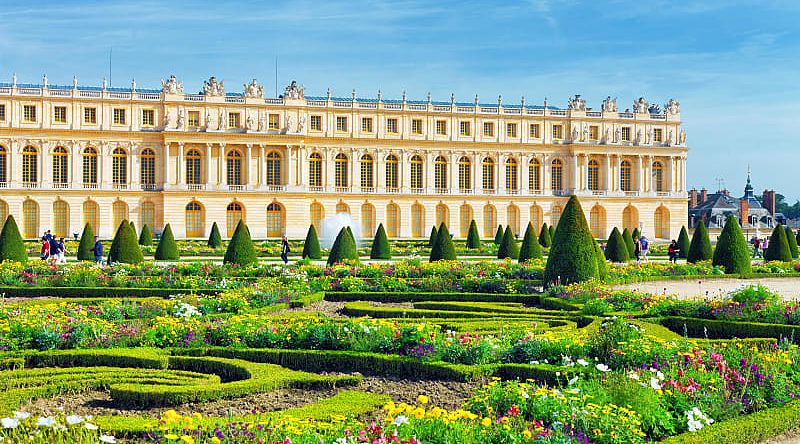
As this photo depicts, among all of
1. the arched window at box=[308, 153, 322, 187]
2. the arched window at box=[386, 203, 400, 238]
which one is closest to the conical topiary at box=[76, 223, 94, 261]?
the arched window at box=[308, 153, 322, 187]

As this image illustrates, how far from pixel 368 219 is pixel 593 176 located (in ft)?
50.5

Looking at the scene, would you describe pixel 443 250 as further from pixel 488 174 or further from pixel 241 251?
pixel 488 174

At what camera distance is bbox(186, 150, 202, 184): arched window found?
4959 cm

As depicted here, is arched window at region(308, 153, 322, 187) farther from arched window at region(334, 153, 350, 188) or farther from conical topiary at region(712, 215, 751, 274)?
conical topiary at region(712, 215, 751, 274)

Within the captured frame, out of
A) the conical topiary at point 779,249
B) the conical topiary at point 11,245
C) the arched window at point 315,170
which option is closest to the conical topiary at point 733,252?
the conical topiary at point 779,249

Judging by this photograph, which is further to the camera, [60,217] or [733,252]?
[60,217]

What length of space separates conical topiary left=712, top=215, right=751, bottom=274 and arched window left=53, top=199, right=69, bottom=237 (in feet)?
121

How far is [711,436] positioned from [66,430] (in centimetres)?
476

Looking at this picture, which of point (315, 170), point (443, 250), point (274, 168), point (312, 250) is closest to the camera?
point (443, 250)

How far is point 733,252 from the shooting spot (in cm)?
2228

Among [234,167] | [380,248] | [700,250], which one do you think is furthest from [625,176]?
[380,248]

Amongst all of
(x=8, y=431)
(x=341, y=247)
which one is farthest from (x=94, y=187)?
(x=8, y=431)

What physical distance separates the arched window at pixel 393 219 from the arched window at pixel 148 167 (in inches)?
547

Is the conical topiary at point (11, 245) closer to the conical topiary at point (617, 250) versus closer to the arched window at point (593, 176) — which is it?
the conical topiary at point (617, 250)
